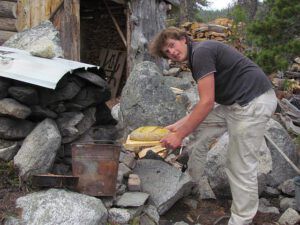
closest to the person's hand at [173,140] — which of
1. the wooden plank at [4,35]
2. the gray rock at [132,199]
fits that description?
the gray rock at [132,199]

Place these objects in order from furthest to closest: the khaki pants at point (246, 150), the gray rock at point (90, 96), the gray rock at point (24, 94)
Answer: the gray rock at point (90, 96) → the gray rock at point (24, 94) → the khaki pants at point (246, 150)

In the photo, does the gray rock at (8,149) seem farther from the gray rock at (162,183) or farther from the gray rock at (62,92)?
the gray rock at (162,183)

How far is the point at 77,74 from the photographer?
5125mm

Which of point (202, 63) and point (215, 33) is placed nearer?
point (202, 63)

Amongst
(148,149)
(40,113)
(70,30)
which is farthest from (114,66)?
(40,113)

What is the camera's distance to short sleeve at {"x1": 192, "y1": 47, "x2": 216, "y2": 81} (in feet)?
13.2

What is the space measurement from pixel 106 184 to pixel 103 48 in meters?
8.85

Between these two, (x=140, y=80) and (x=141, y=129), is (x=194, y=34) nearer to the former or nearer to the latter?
(x=140, y=80)

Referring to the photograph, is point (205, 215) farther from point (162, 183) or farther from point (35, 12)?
point (35, 12)

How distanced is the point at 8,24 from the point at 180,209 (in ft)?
16.0

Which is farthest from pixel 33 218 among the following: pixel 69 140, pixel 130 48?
pixel 130 48

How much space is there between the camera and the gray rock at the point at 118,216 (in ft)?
14.8

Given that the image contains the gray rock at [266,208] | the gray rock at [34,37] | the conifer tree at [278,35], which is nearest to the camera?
the gray rock at [266,208]

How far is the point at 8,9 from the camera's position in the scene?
8.23 meters
